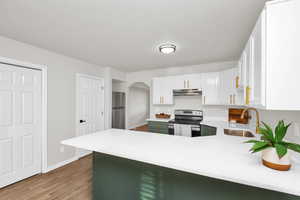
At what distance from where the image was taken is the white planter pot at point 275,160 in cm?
90

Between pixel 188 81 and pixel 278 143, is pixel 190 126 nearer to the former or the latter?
pixel 188 81

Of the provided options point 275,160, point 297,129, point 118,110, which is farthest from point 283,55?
point 118,110

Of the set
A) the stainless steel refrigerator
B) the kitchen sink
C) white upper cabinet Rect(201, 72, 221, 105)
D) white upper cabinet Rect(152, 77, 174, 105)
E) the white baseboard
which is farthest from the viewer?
the stainless steel refrigerator

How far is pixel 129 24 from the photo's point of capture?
5.85ft

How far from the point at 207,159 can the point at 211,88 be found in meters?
2.66

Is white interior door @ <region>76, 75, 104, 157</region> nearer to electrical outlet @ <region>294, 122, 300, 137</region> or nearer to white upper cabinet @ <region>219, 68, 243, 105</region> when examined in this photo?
white upper cabinet @ <region>219, 68, 243, 105</region>

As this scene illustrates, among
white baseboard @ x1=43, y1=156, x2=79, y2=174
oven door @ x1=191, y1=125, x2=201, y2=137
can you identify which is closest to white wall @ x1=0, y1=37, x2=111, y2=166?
white baseboard @ x1=43, y1=156, x2=79, y2=174

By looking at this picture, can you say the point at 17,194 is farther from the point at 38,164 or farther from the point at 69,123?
the point at 69,123

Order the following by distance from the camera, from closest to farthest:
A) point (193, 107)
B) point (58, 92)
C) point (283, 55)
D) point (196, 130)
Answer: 1. point (283, 55)
2. point (58, 92)
3. point (196, 130)
4. point (193, 107)

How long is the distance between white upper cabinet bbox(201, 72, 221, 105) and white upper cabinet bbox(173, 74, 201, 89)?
130 mm

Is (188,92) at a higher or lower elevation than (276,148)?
higher

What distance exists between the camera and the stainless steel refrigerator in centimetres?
447

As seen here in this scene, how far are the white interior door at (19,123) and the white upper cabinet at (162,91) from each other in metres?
2.76

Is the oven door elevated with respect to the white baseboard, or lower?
elevated
